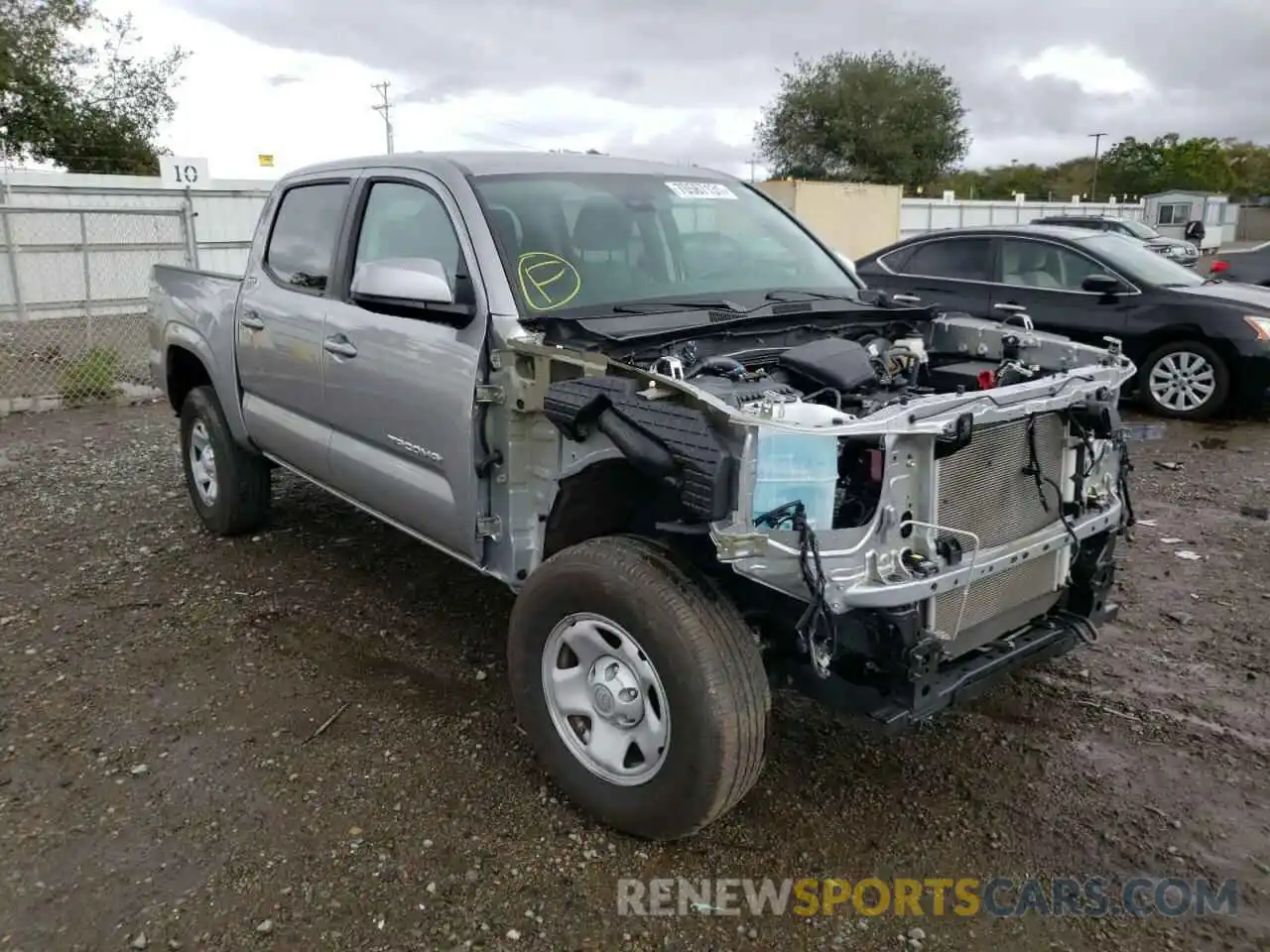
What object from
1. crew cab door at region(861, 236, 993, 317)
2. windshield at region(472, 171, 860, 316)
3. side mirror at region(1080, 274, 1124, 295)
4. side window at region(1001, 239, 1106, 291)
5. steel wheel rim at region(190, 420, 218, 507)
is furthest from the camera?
crew cab door at region(861, 236, 993, 317)

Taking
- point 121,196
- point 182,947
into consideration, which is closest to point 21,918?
point 182,947

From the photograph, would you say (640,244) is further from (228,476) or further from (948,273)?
(948,273)

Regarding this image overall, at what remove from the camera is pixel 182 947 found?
268 centimetres

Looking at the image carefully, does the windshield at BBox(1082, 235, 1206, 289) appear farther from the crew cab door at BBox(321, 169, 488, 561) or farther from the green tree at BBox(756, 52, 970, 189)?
the green tree at BBox(756, 52, 970, 189)

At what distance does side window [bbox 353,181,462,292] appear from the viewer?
12.5 ft

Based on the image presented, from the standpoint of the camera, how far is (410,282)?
3.51 m

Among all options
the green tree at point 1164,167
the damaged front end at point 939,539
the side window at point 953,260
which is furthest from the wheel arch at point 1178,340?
the green tree at point 1164,167

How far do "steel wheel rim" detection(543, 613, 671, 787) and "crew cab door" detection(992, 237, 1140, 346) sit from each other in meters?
6.63

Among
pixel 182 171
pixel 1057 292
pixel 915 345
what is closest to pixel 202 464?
pixel 915 345

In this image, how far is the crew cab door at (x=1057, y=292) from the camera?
8.77 m

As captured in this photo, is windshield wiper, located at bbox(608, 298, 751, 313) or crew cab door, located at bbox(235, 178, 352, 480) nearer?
windshield wiper, located at bbox(608, 298, 751, 313)

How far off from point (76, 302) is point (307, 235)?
37.5 ft

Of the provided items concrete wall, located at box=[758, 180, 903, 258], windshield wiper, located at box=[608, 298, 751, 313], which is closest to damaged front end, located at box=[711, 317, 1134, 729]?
windshield wiper, located at box=[608, 298, 751, 313]

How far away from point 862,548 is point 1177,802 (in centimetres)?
155
